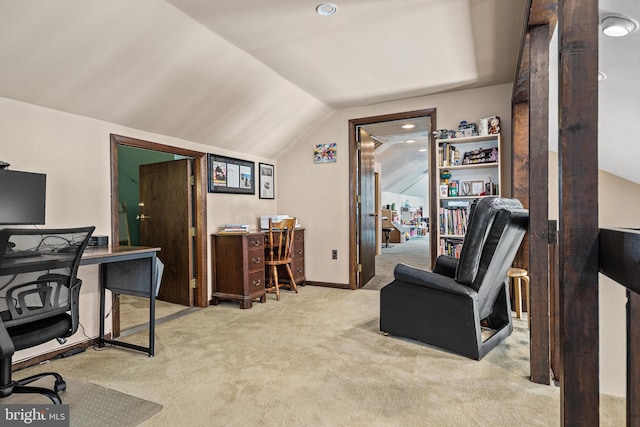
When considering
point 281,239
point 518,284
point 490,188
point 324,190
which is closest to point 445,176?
point 490,188

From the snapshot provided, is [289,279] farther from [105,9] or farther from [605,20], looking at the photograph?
[605,20]

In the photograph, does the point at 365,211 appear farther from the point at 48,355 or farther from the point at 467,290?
the point at 48,355

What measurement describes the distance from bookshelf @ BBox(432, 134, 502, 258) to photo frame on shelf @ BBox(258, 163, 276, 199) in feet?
7.25

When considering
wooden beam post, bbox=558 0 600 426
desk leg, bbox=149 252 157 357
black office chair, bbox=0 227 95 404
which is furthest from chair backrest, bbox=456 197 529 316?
black office chair, bbox=0 227 95 404

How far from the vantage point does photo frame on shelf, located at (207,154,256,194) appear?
3947mm

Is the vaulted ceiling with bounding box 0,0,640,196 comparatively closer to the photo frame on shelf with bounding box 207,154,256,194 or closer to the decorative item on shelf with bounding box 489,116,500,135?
the photo frame on shelf with bounding box 207,154,256,194

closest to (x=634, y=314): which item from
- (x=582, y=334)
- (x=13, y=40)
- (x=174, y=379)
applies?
(x=582, y=334)

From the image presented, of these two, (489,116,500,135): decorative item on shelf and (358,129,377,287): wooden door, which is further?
(358,129,377,287): wooden door

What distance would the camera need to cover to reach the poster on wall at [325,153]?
4.68 metres

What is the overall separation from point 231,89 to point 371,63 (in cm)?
133

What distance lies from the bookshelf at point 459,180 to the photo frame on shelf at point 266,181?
7.25 ft

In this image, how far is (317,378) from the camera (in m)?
2.13

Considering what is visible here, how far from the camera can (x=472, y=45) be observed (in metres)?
2.87

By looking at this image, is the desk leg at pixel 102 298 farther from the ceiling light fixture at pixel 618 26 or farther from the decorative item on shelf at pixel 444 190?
the ceiling light fixture at pixel 618 26
